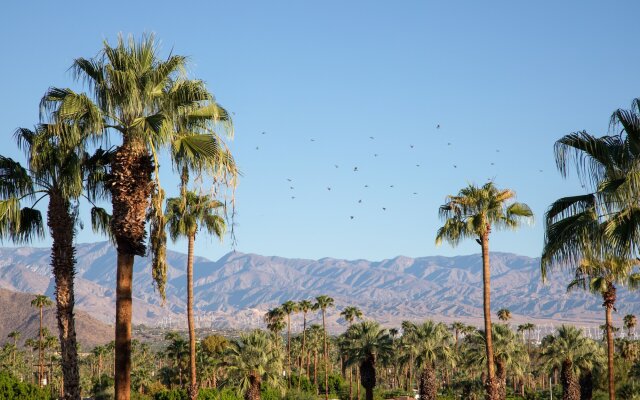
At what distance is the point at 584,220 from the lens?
1823 centimetres

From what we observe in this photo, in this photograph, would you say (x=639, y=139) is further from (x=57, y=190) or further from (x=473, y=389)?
(x=473, y=389)

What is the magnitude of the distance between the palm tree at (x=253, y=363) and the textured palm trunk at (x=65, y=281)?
4269 cm

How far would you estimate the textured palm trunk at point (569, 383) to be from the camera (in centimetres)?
6788

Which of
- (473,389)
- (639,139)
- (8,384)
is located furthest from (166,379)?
(639,139)

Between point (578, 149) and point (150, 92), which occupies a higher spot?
point (150, 92)

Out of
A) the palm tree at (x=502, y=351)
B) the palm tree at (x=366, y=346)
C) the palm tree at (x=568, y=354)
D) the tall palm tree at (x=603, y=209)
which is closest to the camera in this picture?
the tall palm tree at (x=603, y=209)

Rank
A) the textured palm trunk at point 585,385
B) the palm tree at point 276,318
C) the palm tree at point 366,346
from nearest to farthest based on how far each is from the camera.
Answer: the textured palm trunk at point 585,385 → the palm tree at point 366,346 → the palm tree at point 276,318

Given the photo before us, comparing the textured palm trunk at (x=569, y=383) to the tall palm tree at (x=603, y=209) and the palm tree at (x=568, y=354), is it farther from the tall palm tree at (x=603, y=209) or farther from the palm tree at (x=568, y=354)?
the tall palm tree at (x=603, y=209)

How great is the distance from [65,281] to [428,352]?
58802mm

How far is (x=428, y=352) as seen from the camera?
78000 mm

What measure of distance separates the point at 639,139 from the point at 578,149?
1.28 meters

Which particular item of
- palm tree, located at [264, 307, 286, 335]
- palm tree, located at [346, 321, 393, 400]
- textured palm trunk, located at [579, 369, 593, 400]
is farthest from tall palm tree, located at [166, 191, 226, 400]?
palm tree, located at [264, 307, 286, 335]

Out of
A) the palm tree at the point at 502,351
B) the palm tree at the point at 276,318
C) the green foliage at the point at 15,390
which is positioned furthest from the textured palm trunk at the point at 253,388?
the palm tree at the point at 276,318

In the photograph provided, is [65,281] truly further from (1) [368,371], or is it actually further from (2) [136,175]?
(1) [368,371]
